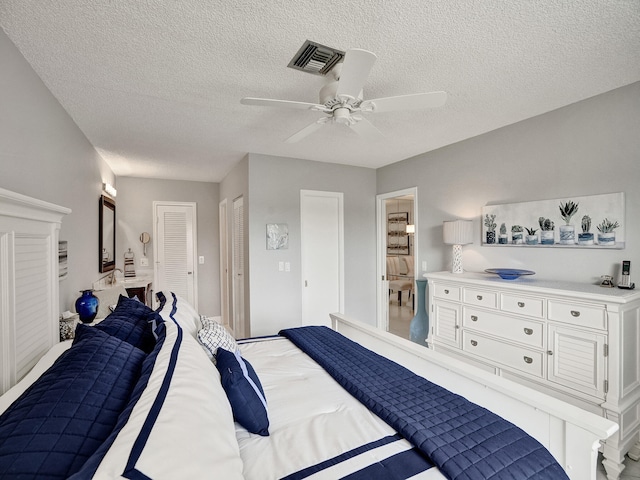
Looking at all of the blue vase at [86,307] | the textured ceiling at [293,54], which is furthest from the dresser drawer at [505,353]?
the blue vase at [86,307]

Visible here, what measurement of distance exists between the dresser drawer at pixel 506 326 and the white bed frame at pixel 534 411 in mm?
1138

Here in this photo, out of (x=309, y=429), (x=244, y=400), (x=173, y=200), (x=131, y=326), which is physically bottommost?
(x=309, y=429)

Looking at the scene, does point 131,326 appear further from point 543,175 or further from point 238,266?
point 543,175

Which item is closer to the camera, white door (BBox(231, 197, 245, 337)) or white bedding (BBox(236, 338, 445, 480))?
white bedding (BBox(236, 338, 445, 480))

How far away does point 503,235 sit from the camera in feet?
9.89

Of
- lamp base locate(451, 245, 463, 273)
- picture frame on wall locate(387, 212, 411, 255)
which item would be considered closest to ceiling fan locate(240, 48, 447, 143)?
lamp base locate(451, 245, 463, 273)

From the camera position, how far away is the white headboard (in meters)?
1.26

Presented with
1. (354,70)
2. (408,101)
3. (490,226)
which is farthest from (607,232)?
(354,70)

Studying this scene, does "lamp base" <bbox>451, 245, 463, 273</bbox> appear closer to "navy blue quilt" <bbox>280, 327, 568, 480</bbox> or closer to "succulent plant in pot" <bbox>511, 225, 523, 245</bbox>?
"succulent plant in pot" <bbox>511, 225, 523, 245</bbox>

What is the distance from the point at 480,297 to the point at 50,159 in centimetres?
358

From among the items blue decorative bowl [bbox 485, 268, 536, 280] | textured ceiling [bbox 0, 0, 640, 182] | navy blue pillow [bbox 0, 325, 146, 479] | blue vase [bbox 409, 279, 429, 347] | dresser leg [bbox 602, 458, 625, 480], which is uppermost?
textured ceiling [bbox 0, 0, 640, 182]

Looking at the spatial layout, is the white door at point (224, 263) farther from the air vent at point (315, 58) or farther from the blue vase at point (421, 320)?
the air vent at point (315, 58)

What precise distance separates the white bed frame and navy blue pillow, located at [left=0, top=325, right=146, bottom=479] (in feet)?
5.00

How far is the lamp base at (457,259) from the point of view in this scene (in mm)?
3271
